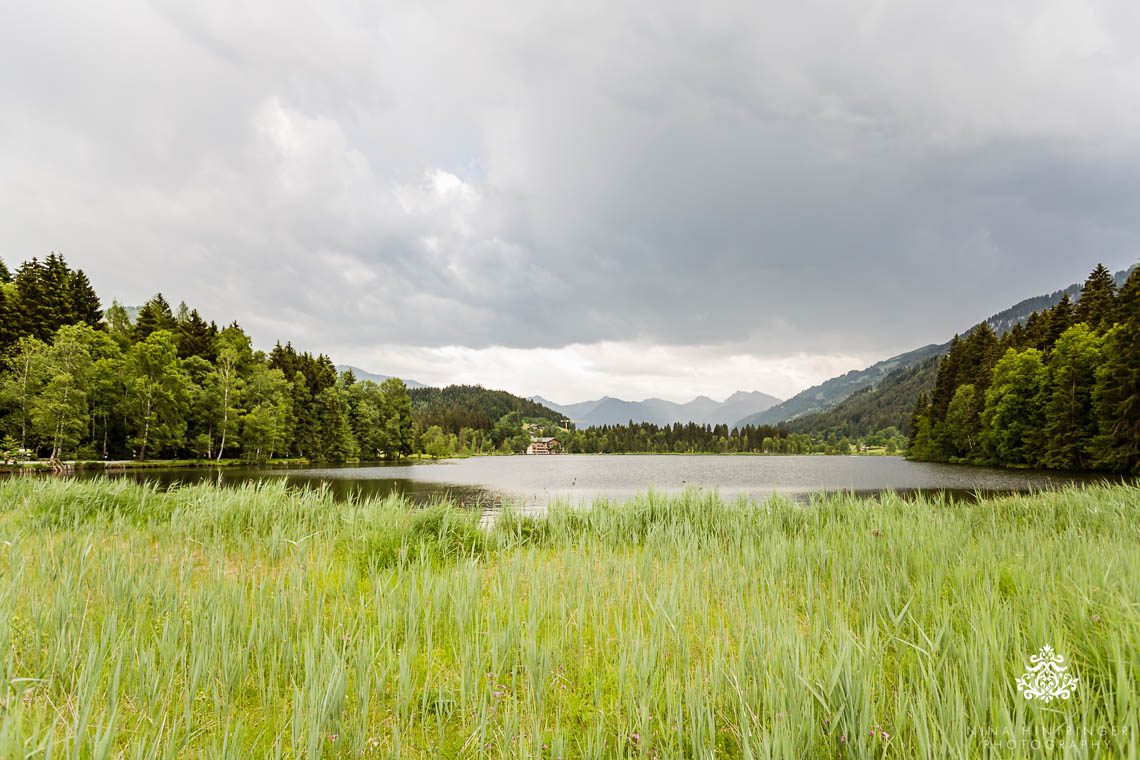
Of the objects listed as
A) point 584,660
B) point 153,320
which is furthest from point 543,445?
point 584,660

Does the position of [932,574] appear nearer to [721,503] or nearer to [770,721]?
[770,721]

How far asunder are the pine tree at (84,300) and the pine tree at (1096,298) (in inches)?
3732

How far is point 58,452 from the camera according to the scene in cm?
3656

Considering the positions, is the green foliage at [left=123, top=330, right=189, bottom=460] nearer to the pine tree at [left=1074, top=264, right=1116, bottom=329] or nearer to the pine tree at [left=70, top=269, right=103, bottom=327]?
the pine tree at [left=70, top=269, right=103, bottom=327]

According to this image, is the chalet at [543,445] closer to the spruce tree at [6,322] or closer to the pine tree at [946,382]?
the pine tree at [946,382]

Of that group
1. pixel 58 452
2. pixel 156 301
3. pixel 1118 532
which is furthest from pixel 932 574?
pixel 156 301

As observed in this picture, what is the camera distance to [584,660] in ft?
11.7

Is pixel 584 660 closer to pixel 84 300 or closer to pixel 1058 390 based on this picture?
pixel 1058 390

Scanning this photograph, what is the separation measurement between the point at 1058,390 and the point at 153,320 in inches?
3600

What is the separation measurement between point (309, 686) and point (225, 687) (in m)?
0.78

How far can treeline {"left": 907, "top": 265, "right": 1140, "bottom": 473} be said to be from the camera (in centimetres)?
2903

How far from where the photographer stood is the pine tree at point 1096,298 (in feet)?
125

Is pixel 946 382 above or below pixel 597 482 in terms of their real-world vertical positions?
above

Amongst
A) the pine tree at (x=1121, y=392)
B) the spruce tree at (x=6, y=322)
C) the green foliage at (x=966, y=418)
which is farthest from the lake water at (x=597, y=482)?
the spruce tree at (x=6, y=322)
